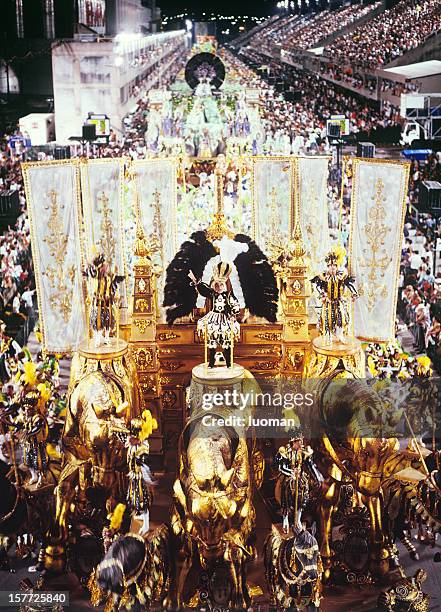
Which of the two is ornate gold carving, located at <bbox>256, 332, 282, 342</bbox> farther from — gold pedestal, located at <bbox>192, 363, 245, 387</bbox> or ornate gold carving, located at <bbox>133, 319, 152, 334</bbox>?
gold pedestal, located at <bbox>192, 363, 245, 387</bbox>

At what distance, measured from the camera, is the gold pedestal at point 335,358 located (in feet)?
19.9

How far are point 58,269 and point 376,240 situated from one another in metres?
3.21

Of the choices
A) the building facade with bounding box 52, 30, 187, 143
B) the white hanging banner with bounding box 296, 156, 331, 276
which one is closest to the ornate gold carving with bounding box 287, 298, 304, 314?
the white hanging banner with bounding box 296, 156, 331, 276

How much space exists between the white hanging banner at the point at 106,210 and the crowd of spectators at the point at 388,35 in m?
9.26

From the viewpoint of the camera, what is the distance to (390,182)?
7.77 meters

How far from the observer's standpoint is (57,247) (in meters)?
7.90

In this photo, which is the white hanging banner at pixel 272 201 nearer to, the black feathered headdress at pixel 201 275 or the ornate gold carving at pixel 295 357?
the black feathered headdress at pixel 201 275

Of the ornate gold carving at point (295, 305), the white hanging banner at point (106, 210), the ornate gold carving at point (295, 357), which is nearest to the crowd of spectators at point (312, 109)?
the white hanging banner at point (106, 210)

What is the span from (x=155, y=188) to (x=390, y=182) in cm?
284

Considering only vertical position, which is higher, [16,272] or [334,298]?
[334,298]

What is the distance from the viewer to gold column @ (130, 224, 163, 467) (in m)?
7.04

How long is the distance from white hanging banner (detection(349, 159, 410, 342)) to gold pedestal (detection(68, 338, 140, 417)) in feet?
9.28

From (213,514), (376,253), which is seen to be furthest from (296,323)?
(213,514)

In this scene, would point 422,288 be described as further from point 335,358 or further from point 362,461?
point 362,461
